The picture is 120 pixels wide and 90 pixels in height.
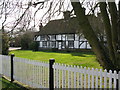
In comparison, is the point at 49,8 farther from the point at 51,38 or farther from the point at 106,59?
the point at 51,38

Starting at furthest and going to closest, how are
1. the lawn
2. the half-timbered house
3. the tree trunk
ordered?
1. the half-timbered house
2. the lawn
3. the tree trunk

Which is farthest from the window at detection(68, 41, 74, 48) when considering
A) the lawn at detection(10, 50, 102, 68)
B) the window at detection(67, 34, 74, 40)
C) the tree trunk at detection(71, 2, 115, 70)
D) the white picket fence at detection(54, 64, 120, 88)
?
the white picket fence at detection(54, 64, 120, 88)

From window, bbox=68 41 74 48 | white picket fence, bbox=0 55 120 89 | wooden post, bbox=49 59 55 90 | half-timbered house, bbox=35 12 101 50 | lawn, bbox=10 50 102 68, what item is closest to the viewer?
white picket fence, bbox=0 55 120 89

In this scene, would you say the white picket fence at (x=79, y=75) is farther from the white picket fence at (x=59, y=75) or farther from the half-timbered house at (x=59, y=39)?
the half-timbered house at (x=59, y=39)

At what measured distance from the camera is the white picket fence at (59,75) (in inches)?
143

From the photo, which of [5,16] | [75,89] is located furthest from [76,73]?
[5,16]

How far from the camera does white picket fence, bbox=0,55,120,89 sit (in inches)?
143

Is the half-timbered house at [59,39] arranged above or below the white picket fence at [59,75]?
above

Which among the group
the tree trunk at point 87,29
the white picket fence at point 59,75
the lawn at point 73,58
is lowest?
the lawn at point 73,58

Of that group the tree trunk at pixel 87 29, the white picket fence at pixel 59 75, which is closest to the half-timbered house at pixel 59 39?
the white picket fence at pixel 59 75

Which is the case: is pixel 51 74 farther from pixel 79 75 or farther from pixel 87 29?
pixel 87 29

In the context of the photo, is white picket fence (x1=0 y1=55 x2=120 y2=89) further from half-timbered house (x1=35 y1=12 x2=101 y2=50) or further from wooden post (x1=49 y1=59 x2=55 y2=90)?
half-timbered house (x1=35 y1=12 x2=101 y2=50)

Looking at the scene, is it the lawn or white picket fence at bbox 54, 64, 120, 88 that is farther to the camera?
the lawn

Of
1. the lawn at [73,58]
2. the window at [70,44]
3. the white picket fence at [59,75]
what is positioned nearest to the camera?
the white picket fence at [59,75]
